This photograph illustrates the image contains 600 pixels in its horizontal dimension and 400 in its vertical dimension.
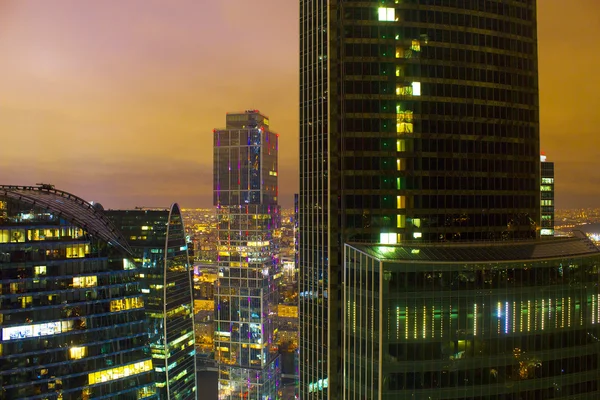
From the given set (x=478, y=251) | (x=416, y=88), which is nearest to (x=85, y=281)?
(x=478, y=251)

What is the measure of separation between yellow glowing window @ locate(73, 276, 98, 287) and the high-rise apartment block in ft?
126

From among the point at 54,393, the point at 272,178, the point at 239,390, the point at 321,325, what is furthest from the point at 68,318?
the point at 272,178

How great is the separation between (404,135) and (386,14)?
21356mm

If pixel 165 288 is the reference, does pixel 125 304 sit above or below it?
above

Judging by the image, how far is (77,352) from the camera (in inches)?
2958

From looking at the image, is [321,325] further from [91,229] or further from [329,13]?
[329,13]

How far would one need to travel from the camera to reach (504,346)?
62.6 meters

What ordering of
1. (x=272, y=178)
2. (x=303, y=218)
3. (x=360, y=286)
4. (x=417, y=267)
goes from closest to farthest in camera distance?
(x=417, y=267) → (x=360, y=286) → (x=303, y=218) → (x=272, y=178)

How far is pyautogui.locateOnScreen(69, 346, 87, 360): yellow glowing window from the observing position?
7469 centimetres

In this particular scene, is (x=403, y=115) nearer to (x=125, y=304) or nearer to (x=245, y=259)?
(x=125, y=304)

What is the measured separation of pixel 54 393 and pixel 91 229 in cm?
2749

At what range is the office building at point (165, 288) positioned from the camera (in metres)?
134

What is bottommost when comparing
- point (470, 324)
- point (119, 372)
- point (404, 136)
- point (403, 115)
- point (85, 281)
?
point (119, 372)

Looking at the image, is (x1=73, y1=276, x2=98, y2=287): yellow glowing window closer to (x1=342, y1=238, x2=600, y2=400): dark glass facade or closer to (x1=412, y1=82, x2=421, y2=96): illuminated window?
(x1=342, y1=238, x2=600, y2=400): dark glass facade
